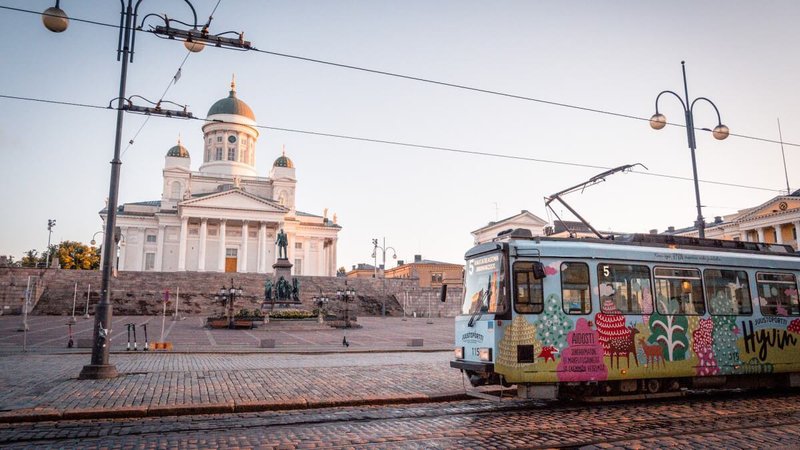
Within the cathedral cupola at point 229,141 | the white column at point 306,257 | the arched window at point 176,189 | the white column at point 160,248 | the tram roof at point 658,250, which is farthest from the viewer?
the white column at point 306,257

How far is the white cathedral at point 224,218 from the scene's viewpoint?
74.9 metres

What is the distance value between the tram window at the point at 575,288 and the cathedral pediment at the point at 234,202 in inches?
2746

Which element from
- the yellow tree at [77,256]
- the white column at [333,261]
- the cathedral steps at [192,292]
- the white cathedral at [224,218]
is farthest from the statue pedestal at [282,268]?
the yellow tree at [77,256]

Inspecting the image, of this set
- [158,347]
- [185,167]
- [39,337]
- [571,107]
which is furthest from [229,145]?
[571,107]

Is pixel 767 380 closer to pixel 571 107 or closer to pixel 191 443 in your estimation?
pixel 571 107

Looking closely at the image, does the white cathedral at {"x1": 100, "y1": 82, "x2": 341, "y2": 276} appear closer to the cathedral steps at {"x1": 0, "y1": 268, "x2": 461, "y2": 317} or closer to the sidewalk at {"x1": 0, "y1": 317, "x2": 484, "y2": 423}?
the cathedral steps at {"x1": 0, "y1": 268, "x2": 461, "y2": 317}

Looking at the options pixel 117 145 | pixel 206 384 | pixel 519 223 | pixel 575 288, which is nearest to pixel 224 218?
pixel 519 223

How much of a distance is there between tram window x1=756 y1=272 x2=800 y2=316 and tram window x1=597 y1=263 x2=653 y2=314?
3.27 meters

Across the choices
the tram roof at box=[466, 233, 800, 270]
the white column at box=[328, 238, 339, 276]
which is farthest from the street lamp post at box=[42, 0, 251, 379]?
the white column at box=[328, 238, 339, 276]

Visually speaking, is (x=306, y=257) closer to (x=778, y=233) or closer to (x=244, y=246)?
(x=244, y=246)

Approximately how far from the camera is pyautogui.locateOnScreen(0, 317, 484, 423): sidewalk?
29.0 ft

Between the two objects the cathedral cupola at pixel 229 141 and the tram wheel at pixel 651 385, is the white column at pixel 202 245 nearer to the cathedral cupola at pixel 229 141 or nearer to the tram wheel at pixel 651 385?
the cathedral cupola at pixel 229 141

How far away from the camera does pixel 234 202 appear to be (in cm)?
7506

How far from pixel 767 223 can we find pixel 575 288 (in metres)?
70.6
